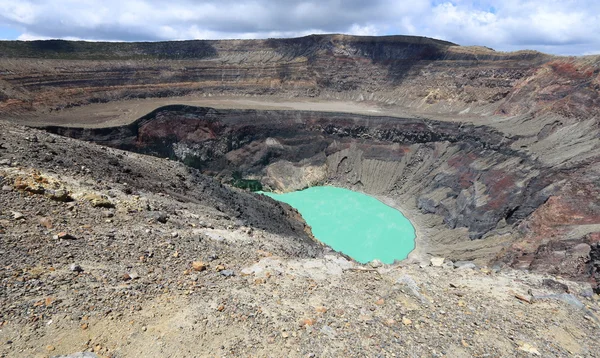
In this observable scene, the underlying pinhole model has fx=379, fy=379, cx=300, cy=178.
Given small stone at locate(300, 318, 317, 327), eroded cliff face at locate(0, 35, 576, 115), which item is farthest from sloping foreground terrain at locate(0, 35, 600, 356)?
eroded cliff face at locate(0, 35, 576, 115)

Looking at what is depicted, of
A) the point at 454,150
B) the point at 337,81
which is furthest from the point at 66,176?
the point at 337,81

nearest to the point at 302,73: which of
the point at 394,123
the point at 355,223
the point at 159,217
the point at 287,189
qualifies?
the point at 394,123

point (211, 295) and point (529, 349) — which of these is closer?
point (529, 349)

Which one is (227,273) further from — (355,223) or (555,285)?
(355,223)

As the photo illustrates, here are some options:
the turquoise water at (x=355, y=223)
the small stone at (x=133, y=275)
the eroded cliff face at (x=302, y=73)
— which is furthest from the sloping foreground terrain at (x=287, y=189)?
Answer: the turquoise water at (x=355, y=223)

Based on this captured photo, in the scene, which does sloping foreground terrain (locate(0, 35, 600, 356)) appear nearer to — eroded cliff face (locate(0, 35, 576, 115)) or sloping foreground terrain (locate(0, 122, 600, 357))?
sloping foreground terrain (locate(0, 122, 600, 357))

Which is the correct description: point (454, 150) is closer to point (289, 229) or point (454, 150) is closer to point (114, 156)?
point (289, 229)

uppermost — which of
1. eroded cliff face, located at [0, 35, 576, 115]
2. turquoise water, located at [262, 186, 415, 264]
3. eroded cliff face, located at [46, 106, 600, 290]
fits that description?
eroded cliff face, located at [0, 35, 576, 115]
